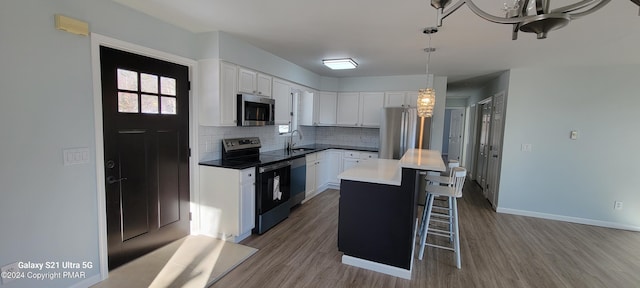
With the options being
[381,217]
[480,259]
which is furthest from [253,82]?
[480,259]

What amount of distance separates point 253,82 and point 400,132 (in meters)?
2.75

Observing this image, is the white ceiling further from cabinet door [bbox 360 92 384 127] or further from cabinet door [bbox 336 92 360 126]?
cabinet door [bbox 336 92 360 126]

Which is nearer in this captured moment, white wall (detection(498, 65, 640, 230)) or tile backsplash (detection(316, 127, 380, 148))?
white wall (detection(498, 65, 640, 230))

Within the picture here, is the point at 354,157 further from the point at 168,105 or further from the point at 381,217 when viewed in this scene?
the point at 168,105

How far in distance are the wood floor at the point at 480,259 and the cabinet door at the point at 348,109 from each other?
2311mm

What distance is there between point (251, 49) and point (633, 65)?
17.4 feet

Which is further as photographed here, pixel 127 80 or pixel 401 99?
pixel 401 99

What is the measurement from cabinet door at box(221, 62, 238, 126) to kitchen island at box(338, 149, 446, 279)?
1.55 meters

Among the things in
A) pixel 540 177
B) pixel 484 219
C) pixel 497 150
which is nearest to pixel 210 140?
pixel 484 219

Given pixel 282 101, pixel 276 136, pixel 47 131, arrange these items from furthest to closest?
1. pixel 276 136
2. pixel 282 101
3. pixel 47 131

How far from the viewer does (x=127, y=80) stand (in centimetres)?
247

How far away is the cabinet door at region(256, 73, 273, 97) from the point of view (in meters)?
3.73

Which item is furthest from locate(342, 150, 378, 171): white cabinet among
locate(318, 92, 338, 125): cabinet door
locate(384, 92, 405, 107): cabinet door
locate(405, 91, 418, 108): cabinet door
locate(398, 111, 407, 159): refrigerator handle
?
locate(405, 91, 418, 108): cabinet door

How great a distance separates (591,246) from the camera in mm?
3354
